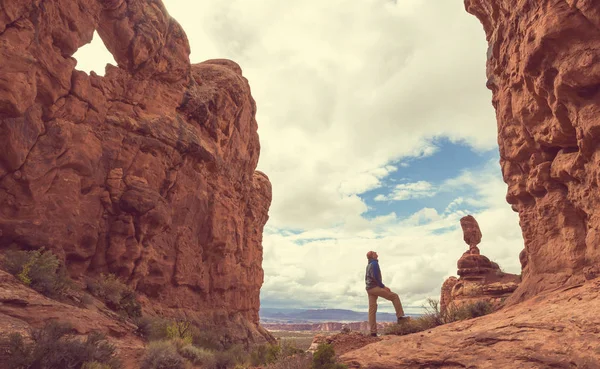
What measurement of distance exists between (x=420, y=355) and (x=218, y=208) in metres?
20.5

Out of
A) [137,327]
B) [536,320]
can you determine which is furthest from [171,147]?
[536,320]

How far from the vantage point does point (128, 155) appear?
1922 cm

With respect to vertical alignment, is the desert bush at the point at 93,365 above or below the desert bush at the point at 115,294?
below

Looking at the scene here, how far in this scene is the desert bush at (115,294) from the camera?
15170mm

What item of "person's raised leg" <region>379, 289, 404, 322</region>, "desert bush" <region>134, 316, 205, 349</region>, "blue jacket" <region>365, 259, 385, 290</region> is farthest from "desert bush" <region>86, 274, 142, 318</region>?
"person's raised leg" <region>379, 289, 404, 322</region>

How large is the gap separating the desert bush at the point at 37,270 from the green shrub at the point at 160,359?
13.0 feet

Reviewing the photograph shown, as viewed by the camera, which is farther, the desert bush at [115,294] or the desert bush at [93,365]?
the desert bush at [115,294]

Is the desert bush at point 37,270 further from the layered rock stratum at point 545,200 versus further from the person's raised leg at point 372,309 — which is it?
the person's raised leg at point 372,309

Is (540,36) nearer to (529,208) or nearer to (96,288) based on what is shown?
(529,208)

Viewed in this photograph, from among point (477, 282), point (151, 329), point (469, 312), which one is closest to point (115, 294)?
point (151, 329)

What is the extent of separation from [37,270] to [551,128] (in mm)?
16106

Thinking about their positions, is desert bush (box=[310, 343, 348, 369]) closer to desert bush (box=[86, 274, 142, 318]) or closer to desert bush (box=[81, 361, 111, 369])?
desert bush (box=[81, 361, 111, 369])

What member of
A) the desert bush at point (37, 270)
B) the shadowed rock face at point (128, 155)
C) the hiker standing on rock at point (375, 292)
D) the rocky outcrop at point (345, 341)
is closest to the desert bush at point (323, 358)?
the rocky outcrop at point (345, 341)

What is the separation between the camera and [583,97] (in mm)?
8203
